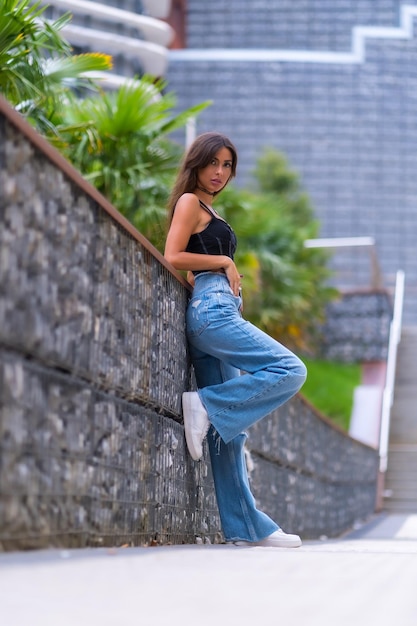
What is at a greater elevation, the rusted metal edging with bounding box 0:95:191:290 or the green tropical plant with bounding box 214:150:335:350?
the green tropical plant with bounding box 214:150:335:350

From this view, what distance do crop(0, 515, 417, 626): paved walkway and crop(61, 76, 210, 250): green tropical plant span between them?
739 cm

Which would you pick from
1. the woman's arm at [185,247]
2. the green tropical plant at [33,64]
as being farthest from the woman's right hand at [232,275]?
the green tropical plant at [33,64]

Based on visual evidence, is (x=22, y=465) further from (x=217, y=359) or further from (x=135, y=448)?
(x=217, y=359)

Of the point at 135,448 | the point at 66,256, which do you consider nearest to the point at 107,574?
the point at 66,256

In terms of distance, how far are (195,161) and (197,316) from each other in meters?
0.65


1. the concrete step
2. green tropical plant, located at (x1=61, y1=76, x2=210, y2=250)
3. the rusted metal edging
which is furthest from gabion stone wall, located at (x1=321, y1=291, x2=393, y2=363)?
the rusted metal edging

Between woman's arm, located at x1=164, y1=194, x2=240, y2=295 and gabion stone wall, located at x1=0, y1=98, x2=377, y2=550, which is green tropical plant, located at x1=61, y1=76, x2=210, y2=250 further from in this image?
gabion stone wall, located at x1=0, y1=98, x2=377, y2=550

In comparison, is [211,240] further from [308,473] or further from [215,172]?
[308,473]

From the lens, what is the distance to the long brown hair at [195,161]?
4922 millimetres

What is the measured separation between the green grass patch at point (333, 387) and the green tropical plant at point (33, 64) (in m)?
8.26

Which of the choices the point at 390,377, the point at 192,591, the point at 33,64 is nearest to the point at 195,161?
the point at 192,591

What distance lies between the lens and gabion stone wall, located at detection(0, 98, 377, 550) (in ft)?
9.07

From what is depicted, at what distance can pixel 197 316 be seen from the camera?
479cm

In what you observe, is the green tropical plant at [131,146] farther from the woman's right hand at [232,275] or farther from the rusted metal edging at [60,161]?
the rusted metal edging at [60,161]
